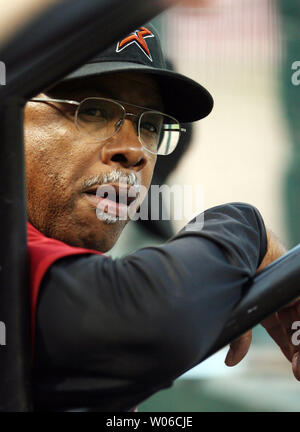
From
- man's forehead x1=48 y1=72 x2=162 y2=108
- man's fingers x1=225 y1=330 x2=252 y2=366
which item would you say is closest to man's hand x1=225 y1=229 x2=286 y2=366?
man's fingers x1=225 y1=330 x2=252 y2=366

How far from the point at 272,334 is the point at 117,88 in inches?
21.2

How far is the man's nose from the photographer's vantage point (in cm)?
116

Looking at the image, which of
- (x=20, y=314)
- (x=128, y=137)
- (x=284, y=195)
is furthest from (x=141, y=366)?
(x=284, y=195)

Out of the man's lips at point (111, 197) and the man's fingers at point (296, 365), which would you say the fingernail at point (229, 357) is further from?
the man's lips at point (111, 197)

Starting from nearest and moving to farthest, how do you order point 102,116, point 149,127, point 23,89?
point 23,89 < point 102,116 < point 149,127

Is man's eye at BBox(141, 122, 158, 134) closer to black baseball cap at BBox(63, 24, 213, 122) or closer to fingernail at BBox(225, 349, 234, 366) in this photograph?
black baseball cap at BBox(63, 24, 213, 122)

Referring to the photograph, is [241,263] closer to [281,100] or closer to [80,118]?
[80,118]

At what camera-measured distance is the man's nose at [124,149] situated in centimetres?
116

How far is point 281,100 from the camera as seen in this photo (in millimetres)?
7363

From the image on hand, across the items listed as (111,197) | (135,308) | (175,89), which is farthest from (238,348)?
(175,89)

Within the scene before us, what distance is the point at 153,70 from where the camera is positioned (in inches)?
48.4

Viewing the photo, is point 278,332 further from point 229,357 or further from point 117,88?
point 117,88

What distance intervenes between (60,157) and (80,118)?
87mm
